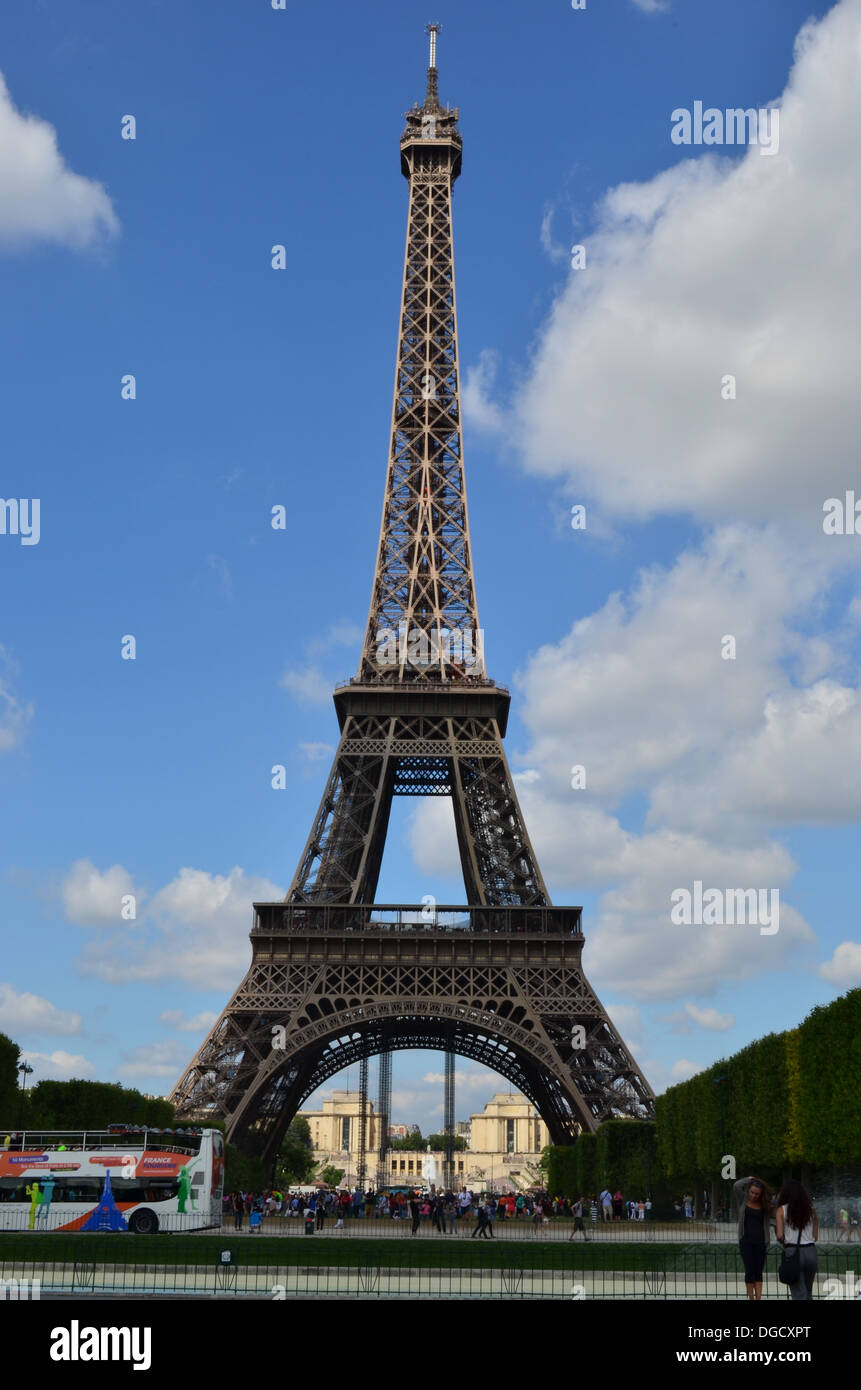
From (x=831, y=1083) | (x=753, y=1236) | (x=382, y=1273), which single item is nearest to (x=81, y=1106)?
(x=831, y=1083)

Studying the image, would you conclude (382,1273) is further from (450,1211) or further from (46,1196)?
(450,1211)

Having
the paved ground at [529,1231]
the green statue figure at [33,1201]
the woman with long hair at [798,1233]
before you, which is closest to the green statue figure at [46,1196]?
the green statue figure at [33,1201]

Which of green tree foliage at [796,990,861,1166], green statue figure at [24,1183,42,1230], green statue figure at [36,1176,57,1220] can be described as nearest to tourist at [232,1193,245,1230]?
green statue figure at [36,1176,57,1220]

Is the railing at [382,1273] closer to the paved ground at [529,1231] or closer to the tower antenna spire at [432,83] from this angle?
the paved ground at [529,1231]

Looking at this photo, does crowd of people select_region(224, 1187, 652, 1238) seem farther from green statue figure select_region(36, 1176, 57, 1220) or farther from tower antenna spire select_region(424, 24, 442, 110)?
tower antenna spire select_region(424, 24, 442, 110)

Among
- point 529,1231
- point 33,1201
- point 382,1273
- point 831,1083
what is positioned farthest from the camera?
point 529,1231
